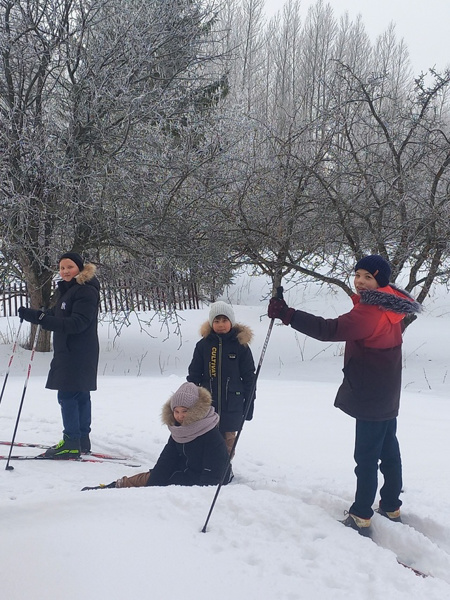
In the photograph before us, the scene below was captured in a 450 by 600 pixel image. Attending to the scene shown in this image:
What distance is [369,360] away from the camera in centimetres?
354

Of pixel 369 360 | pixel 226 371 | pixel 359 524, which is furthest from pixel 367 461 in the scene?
pixel 226 371

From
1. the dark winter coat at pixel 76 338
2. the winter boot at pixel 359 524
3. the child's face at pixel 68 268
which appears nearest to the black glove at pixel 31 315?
the dark winter coat at pixel 76 338

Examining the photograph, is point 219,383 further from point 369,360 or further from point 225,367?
point 369,360

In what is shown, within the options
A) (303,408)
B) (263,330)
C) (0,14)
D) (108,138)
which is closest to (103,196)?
(108,138)

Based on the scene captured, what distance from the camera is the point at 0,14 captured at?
30.9 ft

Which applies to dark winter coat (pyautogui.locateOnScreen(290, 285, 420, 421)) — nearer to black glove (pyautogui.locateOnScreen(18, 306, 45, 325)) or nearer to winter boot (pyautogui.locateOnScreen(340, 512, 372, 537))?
winter boot (pyautogui.locateOnScreen(340, 512, 372, 537))

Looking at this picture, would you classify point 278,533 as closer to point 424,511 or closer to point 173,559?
point 173,559

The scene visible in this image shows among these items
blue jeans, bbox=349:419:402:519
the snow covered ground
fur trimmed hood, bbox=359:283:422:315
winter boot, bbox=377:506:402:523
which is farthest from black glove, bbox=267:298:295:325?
winter boot, bbox=377:506:402:523

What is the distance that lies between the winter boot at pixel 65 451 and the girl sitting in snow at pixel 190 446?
0.89 m

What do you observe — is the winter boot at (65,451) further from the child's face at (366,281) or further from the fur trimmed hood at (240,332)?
the child's face at (366,281)

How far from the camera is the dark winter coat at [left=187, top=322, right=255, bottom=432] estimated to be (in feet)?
15.0

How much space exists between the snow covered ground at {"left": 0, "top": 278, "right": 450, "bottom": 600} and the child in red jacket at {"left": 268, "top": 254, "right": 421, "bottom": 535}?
1.08 ft

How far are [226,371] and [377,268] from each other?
154 cm

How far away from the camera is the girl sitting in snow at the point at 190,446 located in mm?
4016
